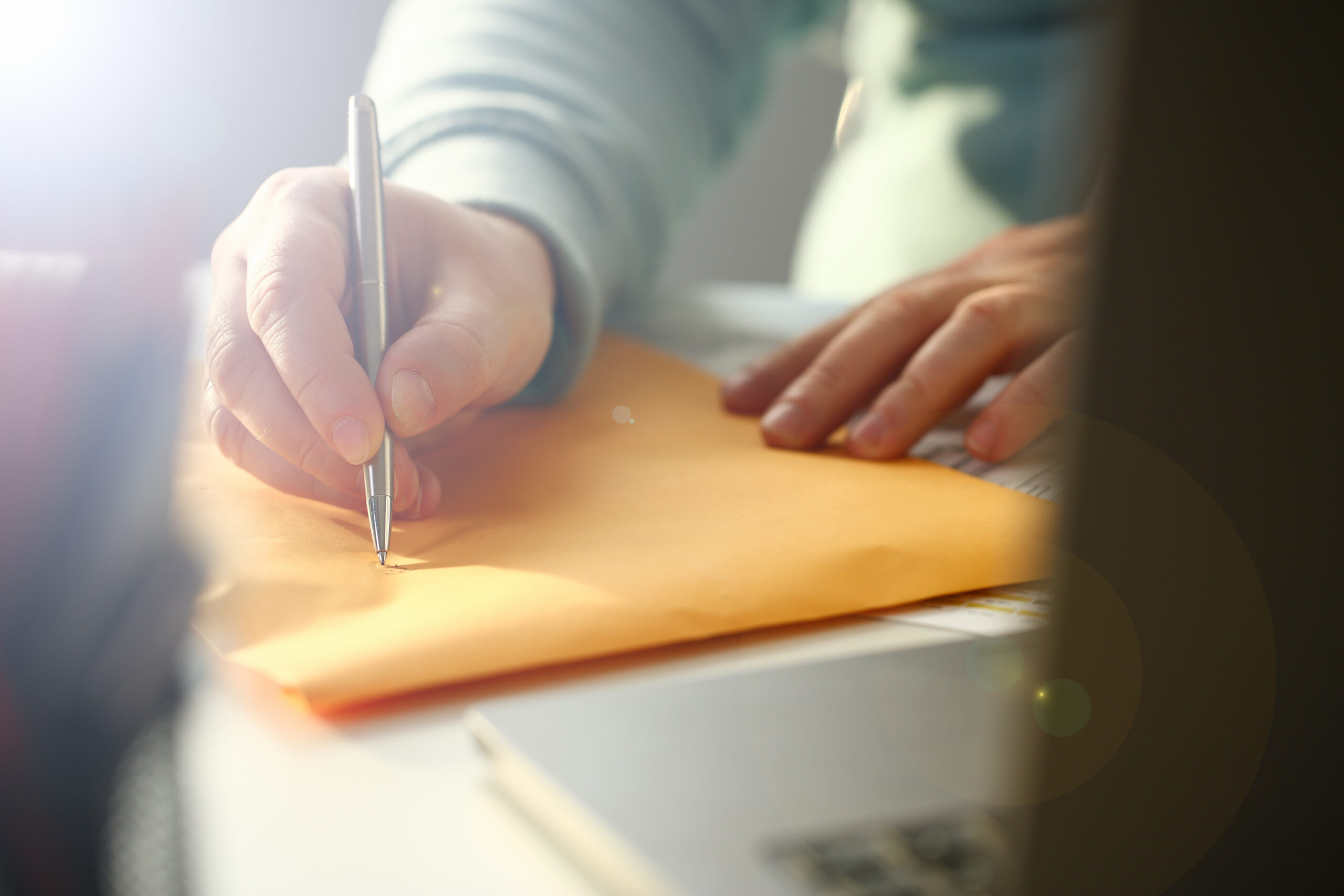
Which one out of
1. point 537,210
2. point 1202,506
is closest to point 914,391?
point 537,210

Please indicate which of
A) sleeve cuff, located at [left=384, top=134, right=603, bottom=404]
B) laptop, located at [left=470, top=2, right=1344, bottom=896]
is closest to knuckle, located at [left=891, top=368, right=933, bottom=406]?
sleeve cuff, located at [left=384, top=134, right=603, bottom=404]

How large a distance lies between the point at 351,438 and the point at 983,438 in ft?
0.73

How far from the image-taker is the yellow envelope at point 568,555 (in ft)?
0.68

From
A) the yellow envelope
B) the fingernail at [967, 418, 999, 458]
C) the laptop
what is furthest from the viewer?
the fingernail at [967, 418, 999, 458]

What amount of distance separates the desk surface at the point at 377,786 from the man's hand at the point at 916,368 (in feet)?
0.45

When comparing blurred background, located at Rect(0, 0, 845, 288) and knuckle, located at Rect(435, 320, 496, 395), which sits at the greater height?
blurred background, located at Rect(0, 0, 845, 288)

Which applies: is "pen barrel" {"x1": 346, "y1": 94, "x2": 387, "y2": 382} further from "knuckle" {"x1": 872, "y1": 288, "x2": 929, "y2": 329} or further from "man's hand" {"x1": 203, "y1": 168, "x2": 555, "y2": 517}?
"knuckle" {"x1": 872, "y1": 288, "x2": 929, "y2": 329}

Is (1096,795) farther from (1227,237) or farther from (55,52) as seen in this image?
(55,52)

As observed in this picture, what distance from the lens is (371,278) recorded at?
0.26 m

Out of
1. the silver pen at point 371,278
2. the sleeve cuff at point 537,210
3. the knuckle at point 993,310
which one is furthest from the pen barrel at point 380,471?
the knuckle at point 993,310

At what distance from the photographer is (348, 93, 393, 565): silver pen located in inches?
9.9

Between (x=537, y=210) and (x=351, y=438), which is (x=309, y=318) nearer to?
(x=351, y=438)

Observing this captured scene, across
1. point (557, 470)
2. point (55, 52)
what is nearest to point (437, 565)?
point (557, 470)

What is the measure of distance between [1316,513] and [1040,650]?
26 millimetres
